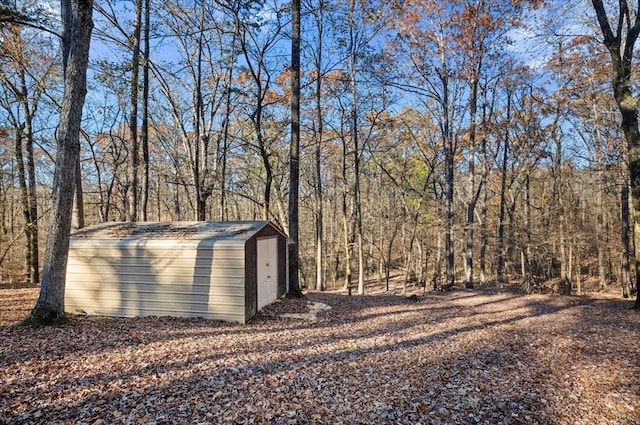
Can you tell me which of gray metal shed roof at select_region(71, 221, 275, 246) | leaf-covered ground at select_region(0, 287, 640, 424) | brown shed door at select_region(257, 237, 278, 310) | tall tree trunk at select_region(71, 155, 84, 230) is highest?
tall tree trunk at select_region(71, 155, 84, 230)

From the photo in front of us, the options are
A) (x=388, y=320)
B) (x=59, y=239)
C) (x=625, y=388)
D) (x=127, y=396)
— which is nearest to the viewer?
(x=127, y=396)

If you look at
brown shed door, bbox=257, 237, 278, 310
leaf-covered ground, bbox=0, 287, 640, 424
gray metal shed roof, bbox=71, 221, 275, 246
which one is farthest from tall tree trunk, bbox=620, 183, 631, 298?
gray metal shed roof, bbox=71, 221, 275, 246

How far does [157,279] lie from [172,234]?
3.15 feet

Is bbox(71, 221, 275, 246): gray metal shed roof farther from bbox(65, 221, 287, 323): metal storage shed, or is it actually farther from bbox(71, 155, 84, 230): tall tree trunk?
bbox(71, 155, 84, 230): tall tree trunk

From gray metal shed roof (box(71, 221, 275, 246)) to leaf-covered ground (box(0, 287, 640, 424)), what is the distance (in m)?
1.59

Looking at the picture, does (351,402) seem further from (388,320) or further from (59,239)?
(59,239)

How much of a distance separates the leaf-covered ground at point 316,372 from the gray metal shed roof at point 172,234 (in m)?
1.59

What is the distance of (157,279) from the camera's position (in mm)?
6852

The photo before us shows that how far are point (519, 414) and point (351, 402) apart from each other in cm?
170

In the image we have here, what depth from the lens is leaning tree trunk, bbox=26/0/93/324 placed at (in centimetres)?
517

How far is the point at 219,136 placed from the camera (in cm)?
1502

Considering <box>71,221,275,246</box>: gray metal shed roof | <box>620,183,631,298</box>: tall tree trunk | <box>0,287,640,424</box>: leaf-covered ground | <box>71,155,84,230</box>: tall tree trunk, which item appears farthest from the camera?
<box>620,183,631,298</box>: tall tree trunk

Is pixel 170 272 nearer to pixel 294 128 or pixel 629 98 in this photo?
pixel 294 128

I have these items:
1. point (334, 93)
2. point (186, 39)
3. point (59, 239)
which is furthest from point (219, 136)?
point (59, 239)
